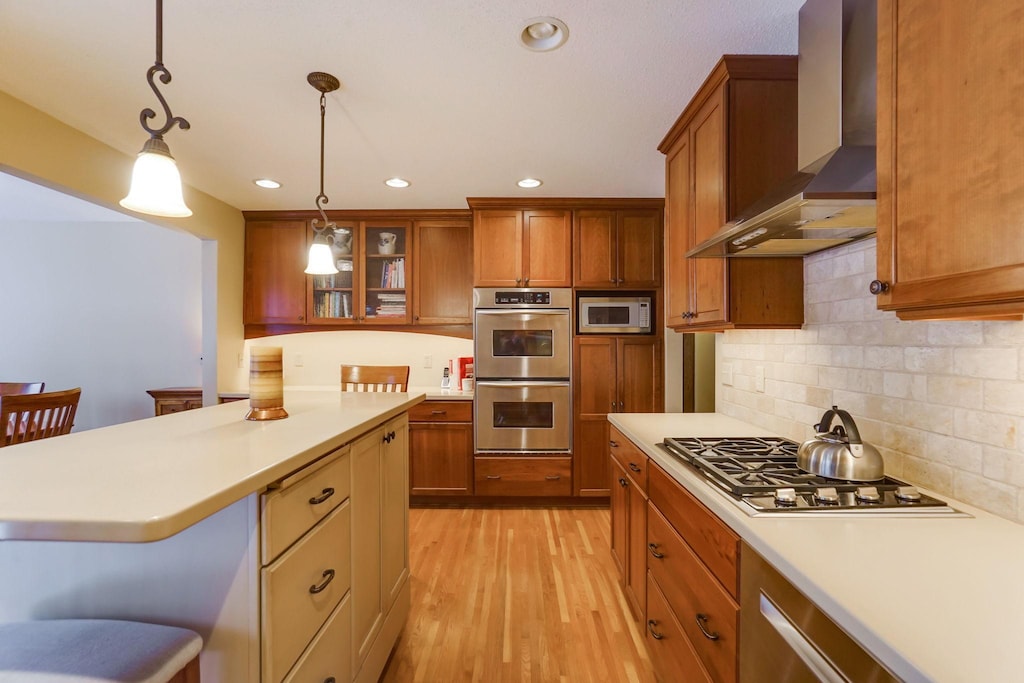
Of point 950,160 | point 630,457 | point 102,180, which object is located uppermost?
point 102,180

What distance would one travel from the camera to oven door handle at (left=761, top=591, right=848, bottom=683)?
0.74m

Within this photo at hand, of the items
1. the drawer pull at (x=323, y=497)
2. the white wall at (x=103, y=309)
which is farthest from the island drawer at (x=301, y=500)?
the white wall at (x=103, y=309)

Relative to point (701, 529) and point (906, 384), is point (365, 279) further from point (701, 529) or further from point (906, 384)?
point (906, 384)

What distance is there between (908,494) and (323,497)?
4.83 ft

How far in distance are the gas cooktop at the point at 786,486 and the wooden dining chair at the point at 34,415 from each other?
288 cm

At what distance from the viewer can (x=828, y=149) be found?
1435 mm

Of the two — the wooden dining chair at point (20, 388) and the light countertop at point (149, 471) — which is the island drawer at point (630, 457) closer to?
the light countertop at point (149, 471)

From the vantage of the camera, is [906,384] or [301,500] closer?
[301,500]

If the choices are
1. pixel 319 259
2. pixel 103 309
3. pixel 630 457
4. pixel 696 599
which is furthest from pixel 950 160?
pixel 103 309

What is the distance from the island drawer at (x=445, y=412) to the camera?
3521 millimetres

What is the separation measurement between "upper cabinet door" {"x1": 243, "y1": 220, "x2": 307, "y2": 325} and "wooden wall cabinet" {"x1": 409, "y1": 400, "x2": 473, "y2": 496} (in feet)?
4.68

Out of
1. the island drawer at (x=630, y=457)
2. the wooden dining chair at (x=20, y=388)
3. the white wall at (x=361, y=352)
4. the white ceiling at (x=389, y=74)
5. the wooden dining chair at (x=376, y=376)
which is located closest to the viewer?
the white ceiling at (x=389, y=74)

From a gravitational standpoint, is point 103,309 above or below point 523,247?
below

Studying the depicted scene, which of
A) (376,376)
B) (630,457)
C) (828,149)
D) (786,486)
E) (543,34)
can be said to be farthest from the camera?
(376,376)
